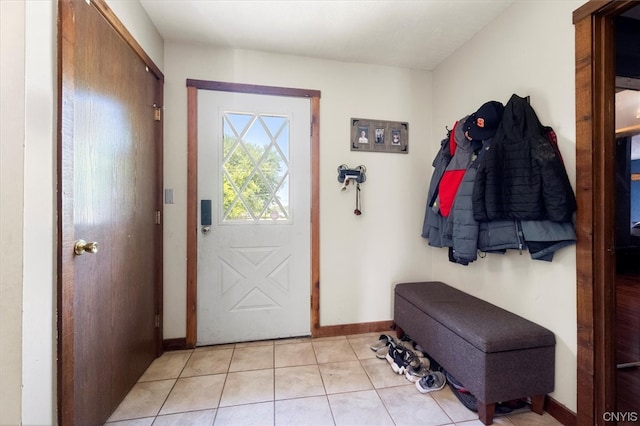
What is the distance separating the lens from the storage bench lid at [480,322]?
130 cm

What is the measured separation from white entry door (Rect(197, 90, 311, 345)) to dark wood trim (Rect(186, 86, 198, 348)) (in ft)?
0.12

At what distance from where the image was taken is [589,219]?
122 cm

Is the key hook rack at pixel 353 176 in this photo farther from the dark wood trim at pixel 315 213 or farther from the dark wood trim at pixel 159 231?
the dark wood trim at pixel 159 231

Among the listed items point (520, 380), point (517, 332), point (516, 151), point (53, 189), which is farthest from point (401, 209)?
point (53, 189)

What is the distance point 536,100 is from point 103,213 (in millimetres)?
2469

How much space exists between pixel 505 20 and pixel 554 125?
85 cm

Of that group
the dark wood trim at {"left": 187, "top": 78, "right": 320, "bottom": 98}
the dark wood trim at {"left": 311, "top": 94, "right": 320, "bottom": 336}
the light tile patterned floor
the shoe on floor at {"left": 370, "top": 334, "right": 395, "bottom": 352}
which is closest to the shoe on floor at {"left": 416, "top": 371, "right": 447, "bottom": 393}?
the light tile patterned floor

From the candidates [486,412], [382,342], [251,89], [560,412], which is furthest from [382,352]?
[251,89]

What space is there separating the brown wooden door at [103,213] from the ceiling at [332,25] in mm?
491

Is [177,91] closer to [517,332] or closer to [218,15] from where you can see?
[218,15]

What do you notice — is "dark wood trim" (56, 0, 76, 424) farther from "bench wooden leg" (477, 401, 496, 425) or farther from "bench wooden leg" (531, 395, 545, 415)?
"bench wooden leg" (531, 395, 545, 415)

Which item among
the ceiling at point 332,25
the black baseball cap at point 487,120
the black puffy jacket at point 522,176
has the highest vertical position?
the ceiling at point 332,25

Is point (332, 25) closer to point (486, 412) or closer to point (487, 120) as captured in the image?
point (487, 120)

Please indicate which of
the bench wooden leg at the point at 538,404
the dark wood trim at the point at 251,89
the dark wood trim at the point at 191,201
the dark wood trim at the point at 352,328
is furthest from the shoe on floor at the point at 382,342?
the dark wood trim at the point at 251,89
